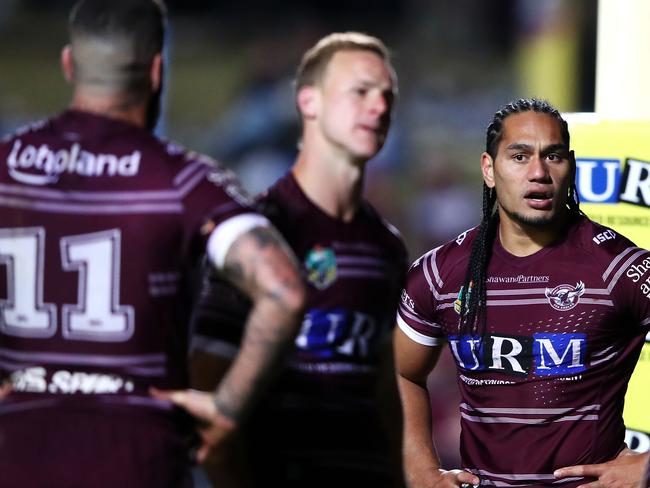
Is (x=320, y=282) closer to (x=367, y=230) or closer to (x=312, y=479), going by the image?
(x=367, y=230)

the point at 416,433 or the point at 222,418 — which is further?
the point at 416,433

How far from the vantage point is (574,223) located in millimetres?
4852

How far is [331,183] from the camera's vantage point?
5.04 m

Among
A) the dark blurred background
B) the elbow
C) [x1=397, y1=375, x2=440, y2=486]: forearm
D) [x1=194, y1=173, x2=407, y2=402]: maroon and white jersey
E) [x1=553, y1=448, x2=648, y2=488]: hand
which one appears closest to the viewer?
the elbow

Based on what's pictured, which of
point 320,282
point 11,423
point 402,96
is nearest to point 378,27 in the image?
point 402,96

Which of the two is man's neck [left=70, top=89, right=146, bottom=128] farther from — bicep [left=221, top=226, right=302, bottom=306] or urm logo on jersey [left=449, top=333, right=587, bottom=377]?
urm logo on jersey [left=449, top=333, right=587, bottom=377]

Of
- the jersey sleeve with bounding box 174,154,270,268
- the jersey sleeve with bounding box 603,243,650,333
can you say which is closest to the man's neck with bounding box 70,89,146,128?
the jersey sleeve with bounding box 174,154,270,268

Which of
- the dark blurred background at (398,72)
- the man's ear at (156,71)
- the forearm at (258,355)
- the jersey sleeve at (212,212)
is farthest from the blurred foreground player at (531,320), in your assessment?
the dark blurred background at (398,72)

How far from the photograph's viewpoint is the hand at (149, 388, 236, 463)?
3.89 meters

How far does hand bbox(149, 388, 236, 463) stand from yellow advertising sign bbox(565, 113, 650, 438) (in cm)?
202

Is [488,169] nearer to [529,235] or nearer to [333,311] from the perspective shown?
[529,235]

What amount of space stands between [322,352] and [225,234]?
109 cm

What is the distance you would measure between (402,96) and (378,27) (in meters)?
0.98

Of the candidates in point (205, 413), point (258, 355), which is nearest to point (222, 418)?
point (205, 413)
